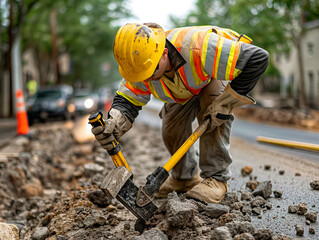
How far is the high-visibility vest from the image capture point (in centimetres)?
266

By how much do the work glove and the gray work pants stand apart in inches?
8.0

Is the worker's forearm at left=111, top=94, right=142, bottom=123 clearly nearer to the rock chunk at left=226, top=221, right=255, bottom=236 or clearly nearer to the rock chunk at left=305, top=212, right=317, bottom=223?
the rock chunk at left=226, top=221, right=255, bottom=236

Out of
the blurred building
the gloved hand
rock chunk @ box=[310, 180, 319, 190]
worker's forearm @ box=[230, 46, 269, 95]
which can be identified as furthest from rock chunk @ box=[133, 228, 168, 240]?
the blurred building

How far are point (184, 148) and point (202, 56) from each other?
73 centimetres

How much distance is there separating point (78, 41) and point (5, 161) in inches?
860

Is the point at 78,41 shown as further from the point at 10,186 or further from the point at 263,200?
the point at 263,200

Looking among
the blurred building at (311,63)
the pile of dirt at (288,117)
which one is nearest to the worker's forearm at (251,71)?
the pile of dirt at (288,117)

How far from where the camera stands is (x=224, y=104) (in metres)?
2.93

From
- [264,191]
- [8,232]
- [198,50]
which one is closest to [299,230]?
[264,191]

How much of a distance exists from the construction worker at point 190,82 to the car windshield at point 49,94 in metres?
12.0

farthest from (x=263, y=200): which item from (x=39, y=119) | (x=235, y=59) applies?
(x=39, y=119)

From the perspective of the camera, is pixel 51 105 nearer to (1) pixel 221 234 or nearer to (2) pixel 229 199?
(2) pixel 229 199

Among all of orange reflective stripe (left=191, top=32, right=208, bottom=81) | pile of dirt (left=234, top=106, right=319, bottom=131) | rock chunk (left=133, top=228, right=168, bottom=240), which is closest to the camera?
rock chunk (left=133, top=228, right=168, bottom=240)

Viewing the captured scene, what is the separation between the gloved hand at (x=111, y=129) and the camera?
286 cm
